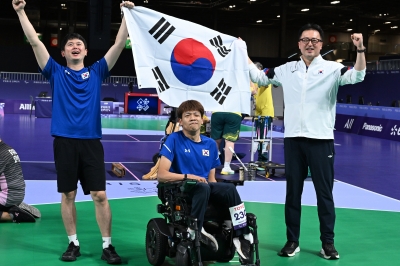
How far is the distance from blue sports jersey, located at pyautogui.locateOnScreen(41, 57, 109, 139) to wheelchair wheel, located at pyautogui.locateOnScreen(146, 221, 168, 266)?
915 mm

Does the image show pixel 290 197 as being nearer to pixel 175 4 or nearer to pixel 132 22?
pixel 132 22

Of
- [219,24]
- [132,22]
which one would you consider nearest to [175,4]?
[219,24]

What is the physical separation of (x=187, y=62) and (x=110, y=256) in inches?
81.5

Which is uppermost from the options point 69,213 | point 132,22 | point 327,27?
point 327,27

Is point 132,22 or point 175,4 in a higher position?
point 175,4

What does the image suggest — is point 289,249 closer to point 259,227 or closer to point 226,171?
point 259,227

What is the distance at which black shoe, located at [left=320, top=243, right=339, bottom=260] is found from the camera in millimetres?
5492

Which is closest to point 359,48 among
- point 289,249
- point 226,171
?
point 289,249

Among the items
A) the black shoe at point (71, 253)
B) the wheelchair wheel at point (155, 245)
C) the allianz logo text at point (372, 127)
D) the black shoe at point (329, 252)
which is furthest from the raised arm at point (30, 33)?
the allianz logo text at point (372, 127)

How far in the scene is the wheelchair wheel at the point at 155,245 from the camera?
4.95 metres

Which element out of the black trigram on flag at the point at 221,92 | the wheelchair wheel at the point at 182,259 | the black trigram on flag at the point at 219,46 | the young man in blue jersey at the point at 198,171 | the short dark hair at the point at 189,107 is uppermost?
the black trigram on flag at the point at 219,46

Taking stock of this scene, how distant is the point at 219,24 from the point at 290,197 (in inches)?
1629

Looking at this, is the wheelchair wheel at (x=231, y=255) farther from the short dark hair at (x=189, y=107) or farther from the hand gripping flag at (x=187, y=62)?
the hand gripping flag at (x=187, y=62)

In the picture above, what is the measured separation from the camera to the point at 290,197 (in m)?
5.73
